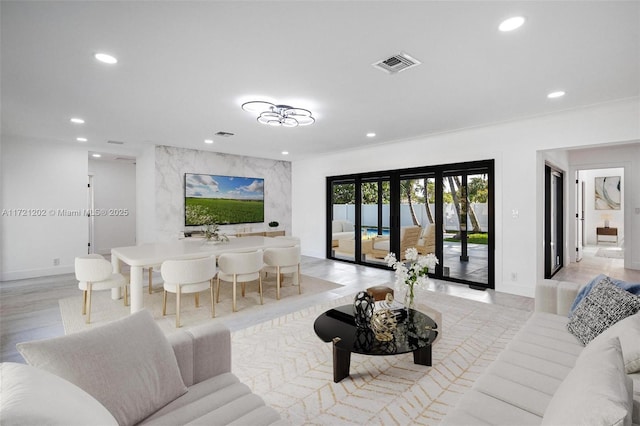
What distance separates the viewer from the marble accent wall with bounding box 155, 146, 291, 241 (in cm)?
660

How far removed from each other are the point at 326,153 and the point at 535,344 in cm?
625

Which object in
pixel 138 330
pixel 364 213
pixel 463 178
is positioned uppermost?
pixel 463 178

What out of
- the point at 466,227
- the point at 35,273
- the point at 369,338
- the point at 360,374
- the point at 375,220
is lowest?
the point at 360,374

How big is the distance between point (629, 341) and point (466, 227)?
13.3ft

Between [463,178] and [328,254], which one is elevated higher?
[463,178]

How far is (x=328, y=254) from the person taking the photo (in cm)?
799

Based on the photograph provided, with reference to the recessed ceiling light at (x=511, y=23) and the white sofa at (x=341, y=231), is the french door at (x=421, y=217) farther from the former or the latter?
the recessed ceiling light at (x=511, y=23)

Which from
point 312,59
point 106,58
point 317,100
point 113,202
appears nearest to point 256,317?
point 317,100

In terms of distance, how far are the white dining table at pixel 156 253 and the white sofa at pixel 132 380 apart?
2.29 m

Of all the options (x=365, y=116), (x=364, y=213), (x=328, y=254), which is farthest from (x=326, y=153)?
(x=365, y=116)

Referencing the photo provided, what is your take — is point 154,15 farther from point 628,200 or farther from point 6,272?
point 628,200

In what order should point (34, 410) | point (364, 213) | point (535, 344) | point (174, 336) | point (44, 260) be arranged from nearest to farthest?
point (34, 410)
point (174, 336)
point (535, 344)
point (44, 260)
point (364, 213)

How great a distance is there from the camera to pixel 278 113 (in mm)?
4141

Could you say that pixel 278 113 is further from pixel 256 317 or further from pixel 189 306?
pixel 189 306
